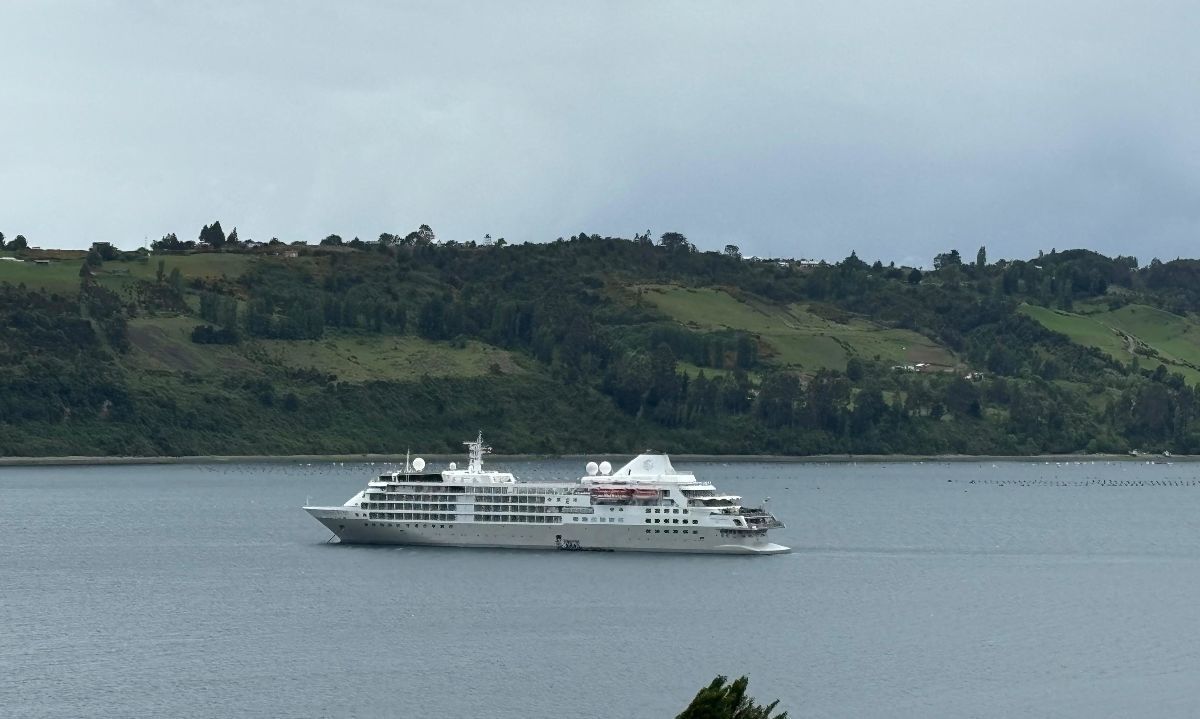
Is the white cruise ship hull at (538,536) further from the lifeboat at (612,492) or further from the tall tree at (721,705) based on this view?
the tall tree at (721,705)

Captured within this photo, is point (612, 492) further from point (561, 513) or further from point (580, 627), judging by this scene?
point (580, 627)

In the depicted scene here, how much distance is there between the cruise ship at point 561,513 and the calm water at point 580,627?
1618 mm

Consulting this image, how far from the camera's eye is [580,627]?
9594 cm

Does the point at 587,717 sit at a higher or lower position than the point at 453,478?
lower

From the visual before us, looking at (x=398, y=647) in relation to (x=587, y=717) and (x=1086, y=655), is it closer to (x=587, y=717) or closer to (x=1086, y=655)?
(x=587, y=717)

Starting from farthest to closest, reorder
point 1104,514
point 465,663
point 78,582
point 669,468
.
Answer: point 1104,514 < point 669,468 < point 78,582 < point 465,663

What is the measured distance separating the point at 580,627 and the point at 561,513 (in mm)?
26944

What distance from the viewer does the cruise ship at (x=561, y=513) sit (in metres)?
121

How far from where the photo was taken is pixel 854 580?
117 metres

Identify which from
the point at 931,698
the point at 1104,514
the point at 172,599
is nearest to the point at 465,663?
the point at 931,698

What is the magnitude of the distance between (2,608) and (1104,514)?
109 metres

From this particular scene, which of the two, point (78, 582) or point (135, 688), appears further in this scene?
point (78, 582)

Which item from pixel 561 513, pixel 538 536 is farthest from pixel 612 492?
pixel 538 536

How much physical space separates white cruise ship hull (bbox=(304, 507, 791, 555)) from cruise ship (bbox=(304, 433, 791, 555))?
6cm
